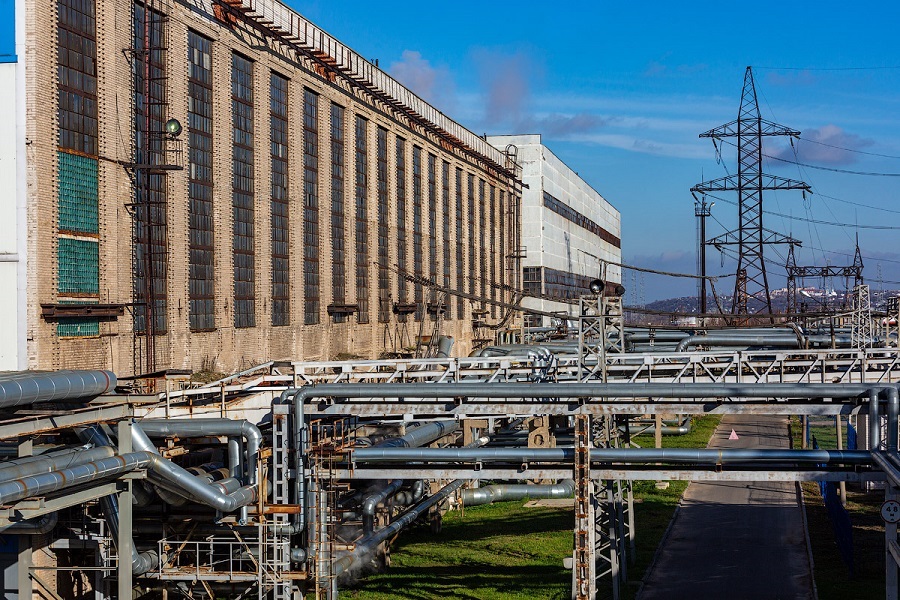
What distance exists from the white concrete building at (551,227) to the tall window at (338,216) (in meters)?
26.8

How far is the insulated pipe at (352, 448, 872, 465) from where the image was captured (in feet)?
53.0

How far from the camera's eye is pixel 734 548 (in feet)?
82.1

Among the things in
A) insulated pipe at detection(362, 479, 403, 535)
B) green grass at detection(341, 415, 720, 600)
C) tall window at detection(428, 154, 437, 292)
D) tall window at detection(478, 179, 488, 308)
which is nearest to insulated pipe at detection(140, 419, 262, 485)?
insulated pipe at detection(362, 479, 403, 535)

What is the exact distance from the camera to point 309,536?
58.3 feet

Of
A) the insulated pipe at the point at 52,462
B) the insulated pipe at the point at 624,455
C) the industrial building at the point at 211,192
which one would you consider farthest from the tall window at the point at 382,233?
the insulated pipe at the point at 52,462

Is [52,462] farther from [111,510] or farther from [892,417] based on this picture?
[892,417]

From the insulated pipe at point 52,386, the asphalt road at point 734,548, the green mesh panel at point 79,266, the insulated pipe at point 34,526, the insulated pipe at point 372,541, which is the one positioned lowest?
the asphalt road at point 734,548

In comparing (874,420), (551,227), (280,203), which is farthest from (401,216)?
(874,420)

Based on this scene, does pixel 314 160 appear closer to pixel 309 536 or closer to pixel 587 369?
pixel 587 369

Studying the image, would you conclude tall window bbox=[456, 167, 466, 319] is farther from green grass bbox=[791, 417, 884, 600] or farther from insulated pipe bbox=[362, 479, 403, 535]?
insulated pipe bbox=[362, 479, 403, 535]

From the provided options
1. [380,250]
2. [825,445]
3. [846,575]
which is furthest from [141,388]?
[825,445]

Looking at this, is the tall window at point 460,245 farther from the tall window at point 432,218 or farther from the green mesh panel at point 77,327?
the green mesh panel at point 77,327

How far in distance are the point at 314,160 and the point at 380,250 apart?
8.70 m

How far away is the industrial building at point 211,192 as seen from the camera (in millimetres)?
24750
